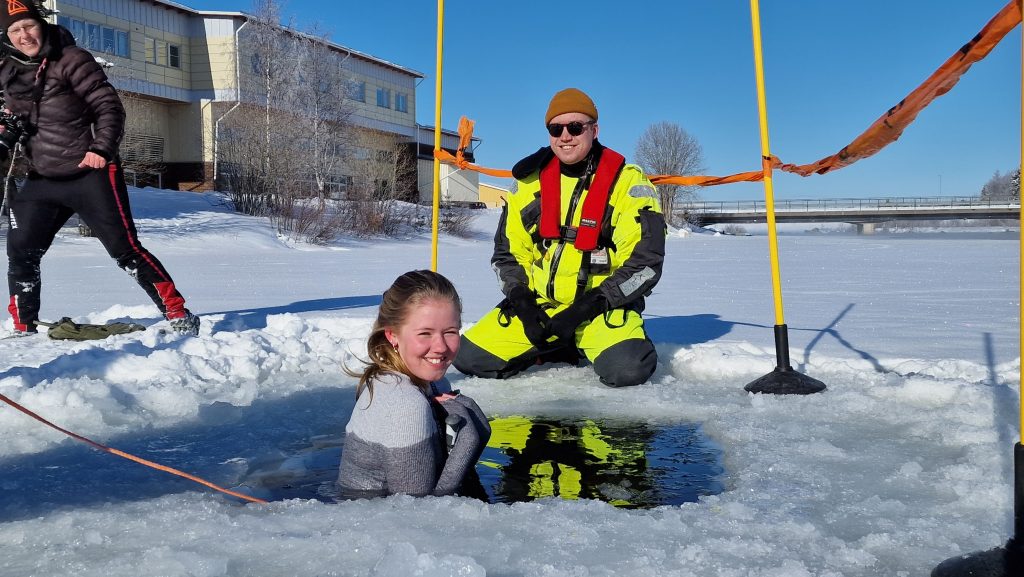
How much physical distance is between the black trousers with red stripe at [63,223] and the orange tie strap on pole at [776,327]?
334 centimetres

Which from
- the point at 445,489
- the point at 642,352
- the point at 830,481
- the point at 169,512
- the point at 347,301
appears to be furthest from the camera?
the point at 347,301

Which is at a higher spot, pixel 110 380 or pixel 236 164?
pixel 236 164

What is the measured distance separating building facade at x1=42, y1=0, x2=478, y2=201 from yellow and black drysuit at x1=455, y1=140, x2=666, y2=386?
70.5 ft

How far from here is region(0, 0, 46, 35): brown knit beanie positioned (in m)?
4.32

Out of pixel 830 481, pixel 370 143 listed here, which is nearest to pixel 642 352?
pixel 830 481

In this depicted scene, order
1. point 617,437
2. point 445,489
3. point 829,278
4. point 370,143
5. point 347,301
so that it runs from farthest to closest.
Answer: point 370,143, point 829,278, point 347,301, point 617,437, point 445,489

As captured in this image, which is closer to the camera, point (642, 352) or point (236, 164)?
point (642, 352)

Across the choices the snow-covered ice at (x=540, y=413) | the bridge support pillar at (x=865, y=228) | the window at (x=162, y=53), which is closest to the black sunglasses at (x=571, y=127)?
the snow-covered ice at (x=540, y=413)

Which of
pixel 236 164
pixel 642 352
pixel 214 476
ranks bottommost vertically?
pixel 214 476

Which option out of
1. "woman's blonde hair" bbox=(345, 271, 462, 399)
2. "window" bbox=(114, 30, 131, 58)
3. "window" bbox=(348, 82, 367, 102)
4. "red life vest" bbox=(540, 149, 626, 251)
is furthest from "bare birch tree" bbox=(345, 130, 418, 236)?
"woman's blonde hair" bbox=(345, 271, 462, 399)

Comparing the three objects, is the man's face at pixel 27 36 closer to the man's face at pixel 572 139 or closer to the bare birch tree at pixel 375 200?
the man's face at pixel 572 139

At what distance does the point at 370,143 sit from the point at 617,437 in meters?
29.8

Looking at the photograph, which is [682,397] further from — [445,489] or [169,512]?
[169,512]

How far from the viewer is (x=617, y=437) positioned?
3.19 meters
